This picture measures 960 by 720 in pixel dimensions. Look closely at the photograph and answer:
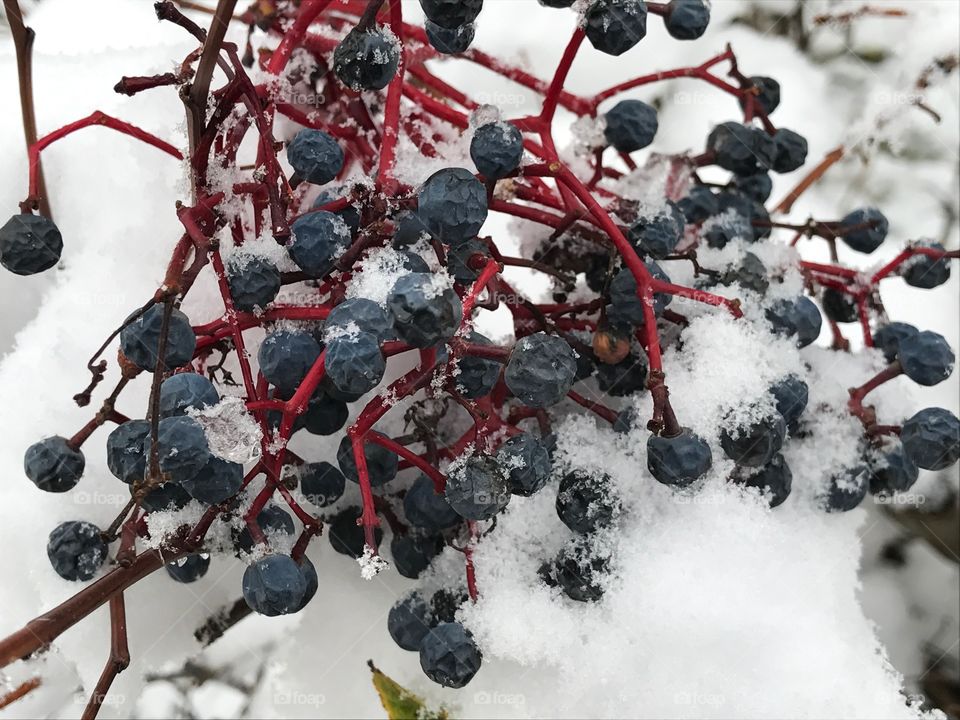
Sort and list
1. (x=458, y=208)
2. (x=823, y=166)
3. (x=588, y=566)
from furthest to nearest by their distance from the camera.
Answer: (x=823, y=166) → (x=588, y=566) → (x=458, y=208)

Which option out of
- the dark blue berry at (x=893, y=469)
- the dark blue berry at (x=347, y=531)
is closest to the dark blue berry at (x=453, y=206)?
the dark blue berry at (x=347, y=531)

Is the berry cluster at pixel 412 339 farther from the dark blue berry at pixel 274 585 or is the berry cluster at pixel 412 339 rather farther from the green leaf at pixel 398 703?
the green leaf at pixel 398 703

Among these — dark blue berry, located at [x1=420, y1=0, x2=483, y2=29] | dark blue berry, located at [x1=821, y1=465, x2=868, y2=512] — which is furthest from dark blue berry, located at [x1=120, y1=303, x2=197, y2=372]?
dark blue berry, located at [x1=821, y1=465, x2=868, y2=512]

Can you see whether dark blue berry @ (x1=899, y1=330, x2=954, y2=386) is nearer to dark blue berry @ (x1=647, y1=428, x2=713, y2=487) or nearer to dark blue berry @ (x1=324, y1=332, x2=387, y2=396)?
dark blue berry @ (x1=647, y1=428, x2=713, y2=487)

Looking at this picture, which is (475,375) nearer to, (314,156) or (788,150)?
(314,156)

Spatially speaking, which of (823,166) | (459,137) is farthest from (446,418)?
(823,166)

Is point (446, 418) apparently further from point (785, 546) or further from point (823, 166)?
point (823, 166)

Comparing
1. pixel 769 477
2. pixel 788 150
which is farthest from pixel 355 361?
pixel 788 150

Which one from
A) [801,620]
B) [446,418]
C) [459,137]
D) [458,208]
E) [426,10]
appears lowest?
[801,620]

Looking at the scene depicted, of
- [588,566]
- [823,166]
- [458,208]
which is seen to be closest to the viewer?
[458,208]
